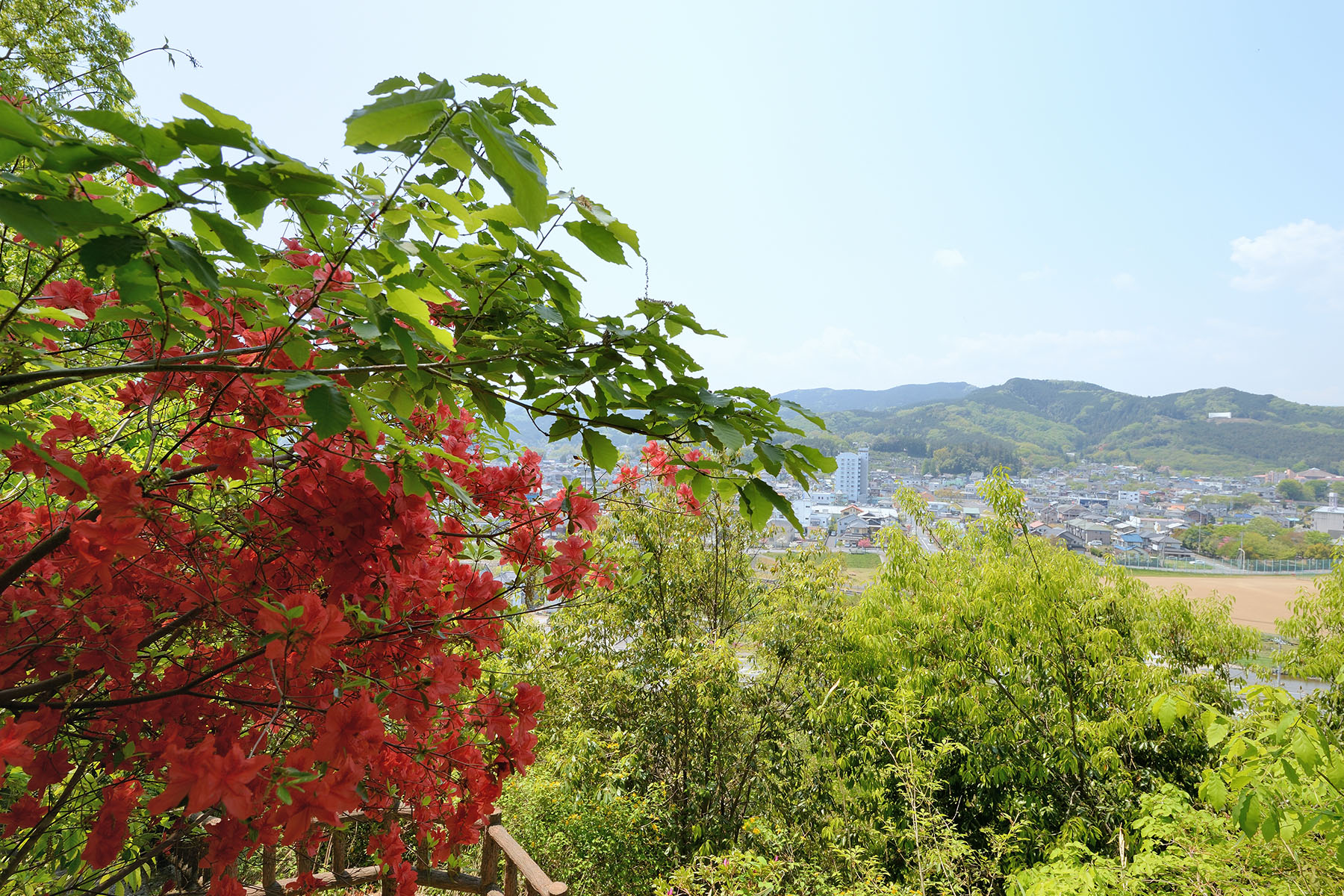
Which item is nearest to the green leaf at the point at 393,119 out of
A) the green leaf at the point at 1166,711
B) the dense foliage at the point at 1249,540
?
the green leaf at the point at 1166,711

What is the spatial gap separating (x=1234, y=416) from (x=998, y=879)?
3331 cm

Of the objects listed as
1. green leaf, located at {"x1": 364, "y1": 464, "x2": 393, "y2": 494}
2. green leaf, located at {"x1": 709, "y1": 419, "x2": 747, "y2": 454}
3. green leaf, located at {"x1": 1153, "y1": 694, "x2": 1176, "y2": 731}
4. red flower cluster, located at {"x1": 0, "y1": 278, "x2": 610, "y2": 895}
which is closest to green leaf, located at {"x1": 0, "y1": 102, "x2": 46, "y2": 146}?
red flower cluster, located at {"x1": 0, "y1": 278, "x2": 610, "y2": 895}

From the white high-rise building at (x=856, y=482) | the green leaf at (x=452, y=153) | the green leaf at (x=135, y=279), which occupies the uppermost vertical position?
the green leaf at (x=452, y=153)

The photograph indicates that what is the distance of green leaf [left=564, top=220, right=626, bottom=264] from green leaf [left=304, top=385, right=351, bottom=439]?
0.93 ft

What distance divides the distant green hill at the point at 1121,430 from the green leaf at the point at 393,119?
21.1 m

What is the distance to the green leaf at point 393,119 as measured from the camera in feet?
1.50

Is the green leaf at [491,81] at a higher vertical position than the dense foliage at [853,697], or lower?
higher

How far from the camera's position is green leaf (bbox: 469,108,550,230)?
17.6 inches

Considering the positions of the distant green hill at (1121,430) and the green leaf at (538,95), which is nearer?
the green leaf at (538,95)

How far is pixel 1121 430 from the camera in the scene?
94.1ft

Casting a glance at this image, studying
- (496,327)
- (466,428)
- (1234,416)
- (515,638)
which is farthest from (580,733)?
(1234,416)

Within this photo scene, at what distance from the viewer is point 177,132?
423mm

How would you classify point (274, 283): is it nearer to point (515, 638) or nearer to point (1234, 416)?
point (515, 638)

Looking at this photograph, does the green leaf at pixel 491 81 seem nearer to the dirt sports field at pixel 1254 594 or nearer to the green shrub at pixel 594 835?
the green shrub at pixel 594 835
